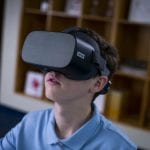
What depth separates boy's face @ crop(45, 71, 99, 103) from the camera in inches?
33.3

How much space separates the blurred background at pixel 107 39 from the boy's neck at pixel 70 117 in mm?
2150

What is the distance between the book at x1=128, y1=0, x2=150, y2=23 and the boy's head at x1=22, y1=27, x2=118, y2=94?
2364 mm

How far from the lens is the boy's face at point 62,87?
0.85 meters

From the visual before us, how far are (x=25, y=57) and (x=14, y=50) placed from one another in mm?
3185

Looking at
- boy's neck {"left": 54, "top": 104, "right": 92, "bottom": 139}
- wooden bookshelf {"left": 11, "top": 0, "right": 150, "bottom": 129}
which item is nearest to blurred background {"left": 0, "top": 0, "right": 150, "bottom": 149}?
wooden bookshelf {"left": 11, "top": 0, "right": 150, "bottom": 129}

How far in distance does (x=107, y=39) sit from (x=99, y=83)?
7.88ft

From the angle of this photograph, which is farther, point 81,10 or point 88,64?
point 81,10

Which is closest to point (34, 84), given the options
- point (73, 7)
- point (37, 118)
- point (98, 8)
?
point (73, 7)

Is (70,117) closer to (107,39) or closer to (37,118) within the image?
(37,118)

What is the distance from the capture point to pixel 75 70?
2.64 feet

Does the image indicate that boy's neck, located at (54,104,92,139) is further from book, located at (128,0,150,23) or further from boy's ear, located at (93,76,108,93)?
book, located at (128,0,150,23)

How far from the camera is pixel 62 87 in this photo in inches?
33.7

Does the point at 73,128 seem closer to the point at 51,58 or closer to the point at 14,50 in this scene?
the point at 51,58

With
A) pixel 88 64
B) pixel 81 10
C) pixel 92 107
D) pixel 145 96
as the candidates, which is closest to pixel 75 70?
pixel 88 64
